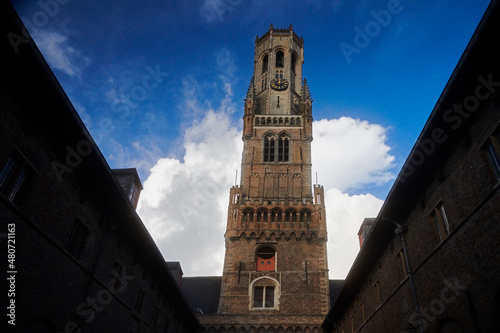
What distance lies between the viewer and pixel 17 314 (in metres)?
9.48

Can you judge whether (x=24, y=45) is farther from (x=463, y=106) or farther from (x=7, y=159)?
(x=463, y=106)

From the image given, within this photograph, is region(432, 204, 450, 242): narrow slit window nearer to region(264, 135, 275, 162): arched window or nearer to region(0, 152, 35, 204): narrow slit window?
region(0, 152, 35, 204): narrow slit window

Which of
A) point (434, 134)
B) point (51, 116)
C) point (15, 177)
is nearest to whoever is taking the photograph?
point (15, 177)

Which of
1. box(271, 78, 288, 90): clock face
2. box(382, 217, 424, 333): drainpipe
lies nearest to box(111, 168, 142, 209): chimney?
box(382, 217, 424, 333): drainpipe

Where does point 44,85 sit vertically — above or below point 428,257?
above

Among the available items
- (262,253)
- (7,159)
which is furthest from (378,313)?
(262,253)

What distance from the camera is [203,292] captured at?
133 ft

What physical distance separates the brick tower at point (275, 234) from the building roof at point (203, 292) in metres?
3.76

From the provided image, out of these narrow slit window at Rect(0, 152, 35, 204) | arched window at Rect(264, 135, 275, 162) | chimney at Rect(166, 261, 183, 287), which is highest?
arched window at Rect(264, 135, 275, 162)

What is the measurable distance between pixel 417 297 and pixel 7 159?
12621 mm

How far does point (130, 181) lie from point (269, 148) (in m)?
26.4

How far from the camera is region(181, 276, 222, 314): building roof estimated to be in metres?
37.9

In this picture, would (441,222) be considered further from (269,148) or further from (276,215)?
(269,148)

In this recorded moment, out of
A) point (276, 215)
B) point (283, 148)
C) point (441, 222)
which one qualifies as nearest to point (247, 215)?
point (276, 215)
